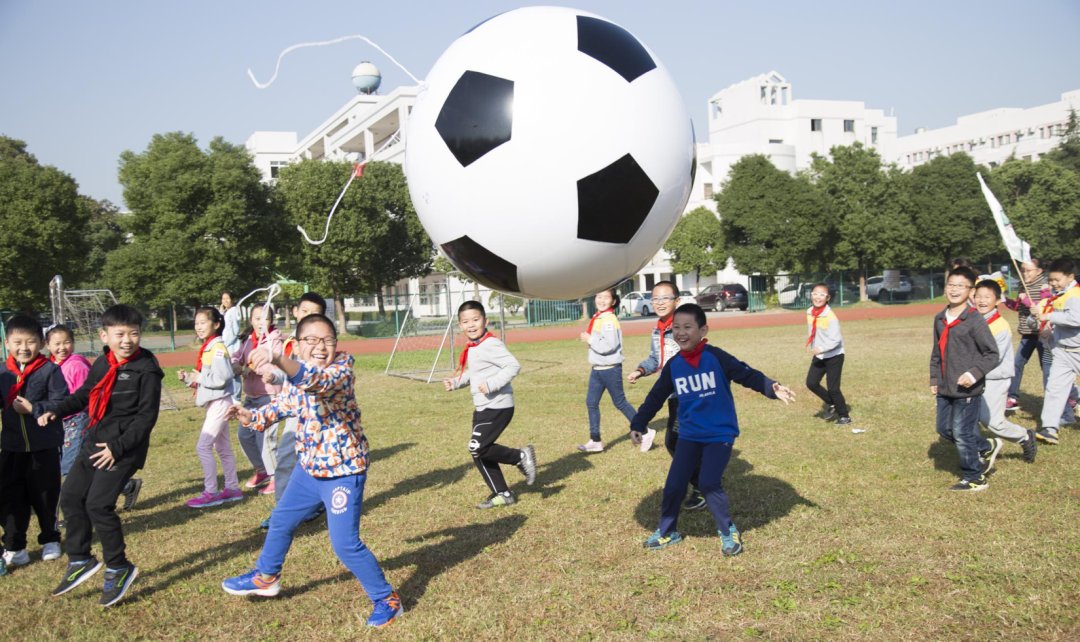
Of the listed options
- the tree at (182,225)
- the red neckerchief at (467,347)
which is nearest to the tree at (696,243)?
the tree at (182,225)

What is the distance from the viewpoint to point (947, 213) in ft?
134

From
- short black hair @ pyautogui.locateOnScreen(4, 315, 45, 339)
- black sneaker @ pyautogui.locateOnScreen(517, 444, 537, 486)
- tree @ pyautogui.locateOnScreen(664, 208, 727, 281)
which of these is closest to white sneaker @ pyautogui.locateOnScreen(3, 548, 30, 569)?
short black hair @ pyautogui.locateOnScreen(4, 315, 45, 339)

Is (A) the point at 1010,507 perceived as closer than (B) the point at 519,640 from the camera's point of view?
No

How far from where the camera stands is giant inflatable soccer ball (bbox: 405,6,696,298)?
303cm

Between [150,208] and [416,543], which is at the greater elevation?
[150,208]

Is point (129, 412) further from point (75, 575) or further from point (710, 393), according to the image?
point (710, 393)

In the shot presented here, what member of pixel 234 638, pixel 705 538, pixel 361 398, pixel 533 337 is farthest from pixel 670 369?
pixel 533 337

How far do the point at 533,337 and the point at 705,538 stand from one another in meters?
23.2

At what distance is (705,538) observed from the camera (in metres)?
5.29

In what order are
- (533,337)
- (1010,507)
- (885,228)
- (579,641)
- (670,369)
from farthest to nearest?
(885,228), (533,337), (1010,507), (670,369), (579,641)

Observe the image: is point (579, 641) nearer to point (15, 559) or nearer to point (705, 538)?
point (705, 538)

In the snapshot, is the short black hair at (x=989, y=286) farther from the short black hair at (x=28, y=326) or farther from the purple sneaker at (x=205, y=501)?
the short black hair at (x=28, y=326)

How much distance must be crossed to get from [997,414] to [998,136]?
80.0m

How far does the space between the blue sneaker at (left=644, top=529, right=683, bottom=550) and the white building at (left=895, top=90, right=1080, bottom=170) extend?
65.4m
